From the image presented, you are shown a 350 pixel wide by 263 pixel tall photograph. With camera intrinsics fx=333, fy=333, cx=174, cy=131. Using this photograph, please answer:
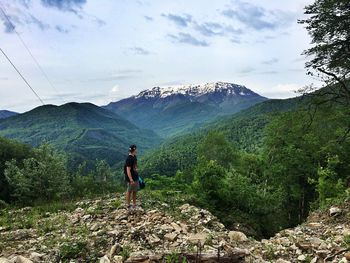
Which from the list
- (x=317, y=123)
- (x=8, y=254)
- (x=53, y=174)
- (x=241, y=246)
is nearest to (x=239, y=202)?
(x=241, y=246)

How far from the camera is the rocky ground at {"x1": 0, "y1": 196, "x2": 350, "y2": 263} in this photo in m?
8.91

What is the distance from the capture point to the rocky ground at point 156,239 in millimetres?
8906

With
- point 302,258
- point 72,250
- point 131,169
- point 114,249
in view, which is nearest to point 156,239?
point 114,249

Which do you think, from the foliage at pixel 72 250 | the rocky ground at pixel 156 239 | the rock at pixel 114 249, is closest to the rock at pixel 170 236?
the rocky ground at pixel 156 239

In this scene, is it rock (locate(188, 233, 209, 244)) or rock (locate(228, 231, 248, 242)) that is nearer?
rock (locate(188, 233, 209, 244))

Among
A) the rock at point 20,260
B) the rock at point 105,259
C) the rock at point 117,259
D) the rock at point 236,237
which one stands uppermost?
the rock at point 20,260

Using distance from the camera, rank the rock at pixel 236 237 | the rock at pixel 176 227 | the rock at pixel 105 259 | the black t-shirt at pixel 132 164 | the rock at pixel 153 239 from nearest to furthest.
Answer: the rock at pixel 105 259, the rock at pixel 153 239, the rock at pixel 236 237, the rock at pixel 176 227, the black t-shirt at pixel 132 164

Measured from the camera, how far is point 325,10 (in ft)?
49.6

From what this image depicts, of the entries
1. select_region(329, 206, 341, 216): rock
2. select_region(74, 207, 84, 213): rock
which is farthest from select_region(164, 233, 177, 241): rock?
select_region(329, 206, 341, 216): rock

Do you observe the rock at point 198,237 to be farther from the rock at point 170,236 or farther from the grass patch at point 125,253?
the grass patch at point 125,253

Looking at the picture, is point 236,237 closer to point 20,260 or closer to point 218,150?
point 20,260

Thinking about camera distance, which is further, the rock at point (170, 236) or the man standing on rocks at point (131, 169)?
Answer: the man standing on rocks at point (131, 169)

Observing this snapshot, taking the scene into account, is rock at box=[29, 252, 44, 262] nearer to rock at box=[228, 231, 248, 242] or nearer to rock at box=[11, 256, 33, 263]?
rock at box=[11, 256, 33, 263]

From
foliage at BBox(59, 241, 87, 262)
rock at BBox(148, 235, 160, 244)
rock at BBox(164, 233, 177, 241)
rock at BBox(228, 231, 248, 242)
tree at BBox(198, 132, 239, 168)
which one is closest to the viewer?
foliage at BBox(59, 241, 87, 262)
